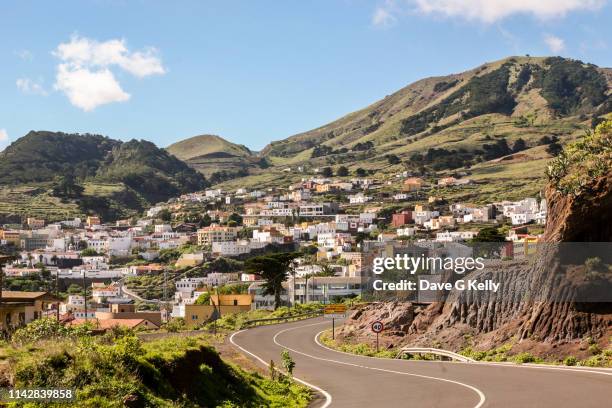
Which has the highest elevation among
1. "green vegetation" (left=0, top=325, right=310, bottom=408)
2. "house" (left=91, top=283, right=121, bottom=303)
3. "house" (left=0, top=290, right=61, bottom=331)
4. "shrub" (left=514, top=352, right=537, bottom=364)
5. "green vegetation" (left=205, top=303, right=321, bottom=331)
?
"green vegetation" (left=0, top=325, right=310, bottom=408)

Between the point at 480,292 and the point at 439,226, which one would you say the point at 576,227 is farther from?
the point at 439,226

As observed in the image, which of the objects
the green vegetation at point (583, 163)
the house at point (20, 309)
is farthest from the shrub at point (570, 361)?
the house at point (20, 309)

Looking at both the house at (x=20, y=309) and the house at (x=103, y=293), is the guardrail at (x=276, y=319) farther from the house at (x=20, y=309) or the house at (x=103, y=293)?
the house at (x=103, y=293)

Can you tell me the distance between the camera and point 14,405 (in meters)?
12.9

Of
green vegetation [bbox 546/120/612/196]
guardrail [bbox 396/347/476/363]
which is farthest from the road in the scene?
green vegetation [bbox 546/120/612/196]

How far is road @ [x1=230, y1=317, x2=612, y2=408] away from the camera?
1938 centimetres

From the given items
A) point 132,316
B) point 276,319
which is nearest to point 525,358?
point 276,319

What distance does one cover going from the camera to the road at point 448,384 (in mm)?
19375

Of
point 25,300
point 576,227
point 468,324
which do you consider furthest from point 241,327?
point 576,227

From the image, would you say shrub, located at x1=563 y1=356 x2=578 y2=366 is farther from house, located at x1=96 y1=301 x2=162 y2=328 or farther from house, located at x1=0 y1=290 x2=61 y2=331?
house, located at x1=96 y1=301 x2=162 y2=328

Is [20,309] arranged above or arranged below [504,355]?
above

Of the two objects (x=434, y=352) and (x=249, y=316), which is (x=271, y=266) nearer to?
(x=249, y=316)

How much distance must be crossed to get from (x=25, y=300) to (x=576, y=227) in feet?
104

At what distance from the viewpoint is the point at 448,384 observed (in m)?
23.9
